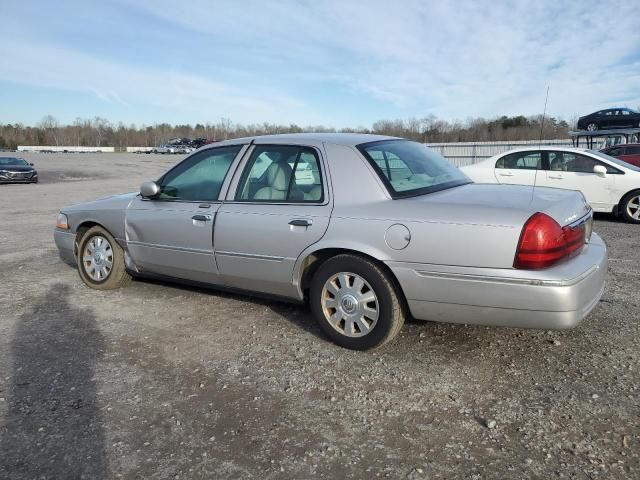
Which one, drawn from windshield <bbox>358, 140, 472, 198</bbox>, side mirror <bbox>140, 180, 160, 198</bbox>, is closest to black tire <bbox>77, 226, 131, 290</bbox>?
side mirror <bbox>140, 180, 160, 198</bbox>

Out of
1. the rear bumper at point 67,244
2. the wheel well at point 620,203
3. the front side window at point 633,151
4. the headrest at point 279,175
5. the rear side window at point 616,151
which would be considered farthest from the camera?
the rear side window at point 616,151

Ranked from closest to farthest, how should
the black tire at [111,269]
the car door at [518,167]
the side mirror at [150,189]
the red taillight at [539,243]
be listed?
the red taillight at [539,243] → the side mirror at [150,189] → the black tire at [111,269] → the car door at [518,167]

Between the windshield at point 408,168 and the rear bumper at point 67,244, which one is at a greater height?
the windshield at point 408,168

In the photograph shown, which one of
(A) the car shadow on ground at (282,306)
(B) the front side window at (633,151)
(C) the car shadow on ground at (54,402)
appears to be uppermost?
(B) the front side window at (633,151)

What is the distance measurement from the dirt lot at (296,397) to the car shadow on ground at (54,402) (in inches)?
0.4

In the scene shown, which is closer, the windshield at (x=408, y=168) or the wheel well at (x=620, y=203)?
the windshield at (x=408, y=168)

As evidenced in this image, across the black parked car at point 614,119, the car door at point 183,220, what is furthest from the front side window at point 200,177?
the black parked car at point 614,119

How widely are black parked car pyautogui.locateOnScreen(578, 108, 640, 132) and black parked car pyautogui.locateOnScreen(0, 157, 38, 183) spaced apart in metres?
26.5

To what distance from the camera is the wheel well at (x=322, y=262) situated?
354 centimetres

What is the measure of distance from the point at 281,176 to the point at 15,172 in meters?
23.6

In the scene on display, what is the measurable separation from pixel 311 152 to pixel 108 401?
2233mm

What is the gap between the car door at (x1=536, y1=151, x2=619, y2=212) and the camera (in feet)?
31.1

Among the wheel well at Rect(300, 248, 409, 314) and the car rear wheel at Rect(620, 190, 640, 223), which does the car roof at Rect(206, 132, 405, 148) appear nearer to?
the wheel well at Rect(300, 248, 409, 314)

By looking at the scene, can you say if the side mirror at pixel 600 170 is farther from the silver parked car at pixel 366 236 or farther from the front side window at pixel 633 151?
the silver parked car at pixel 366 236
